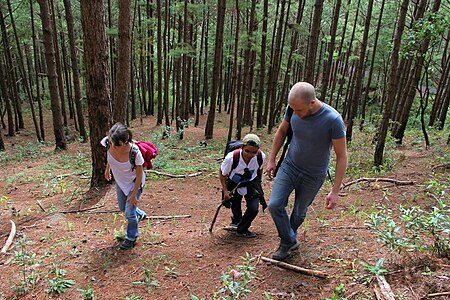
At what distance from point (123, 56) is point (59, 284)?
518cm

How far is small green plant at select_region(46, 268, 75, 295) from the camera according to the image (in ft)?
11.3

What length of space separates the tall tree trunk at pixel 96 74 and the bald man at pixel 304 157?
4125mm

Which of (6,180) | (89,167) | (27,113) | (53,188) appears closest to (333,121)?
(53,188)

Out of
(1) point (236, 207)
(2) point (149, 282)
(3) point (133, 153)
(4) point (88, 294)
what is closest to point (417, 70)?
(1) point (236, 207)

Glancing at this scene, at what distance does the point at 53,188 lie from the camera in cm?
731

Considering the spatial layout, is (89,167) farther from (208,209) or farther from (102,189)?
(208,209)

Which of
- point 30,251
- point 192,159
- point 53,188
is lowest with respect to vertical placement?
point 192,159

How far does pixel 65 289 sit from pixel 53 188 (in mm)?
4462

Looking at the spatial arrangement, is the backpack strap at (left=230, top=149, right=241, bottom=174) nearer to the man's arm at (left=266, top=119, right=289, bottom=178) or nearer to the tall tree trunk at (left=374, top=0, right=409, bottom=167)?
the man's arm at (left=266, top=119, right=289, bottom=178)

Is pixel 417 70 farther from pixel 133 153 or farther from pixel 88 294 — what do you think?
pixel 88 294

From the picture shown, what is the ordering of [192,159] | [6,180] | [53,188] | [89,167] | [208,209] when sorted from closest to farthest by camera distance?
[208,209] → [53,188] → [6,180] → [89,167] → [192,159]

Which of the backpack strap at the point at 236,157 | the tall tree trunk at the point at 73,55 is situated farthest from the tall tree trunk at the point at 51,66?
the backpack strap at the point at 236,157

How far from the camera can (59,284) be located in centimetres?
349

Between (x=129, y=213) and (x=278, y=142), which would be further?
(x=129, y=213)
